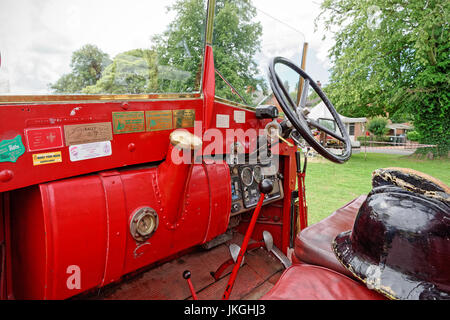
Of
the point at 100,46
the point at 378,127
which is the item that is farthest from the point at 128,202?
the point at 378,127

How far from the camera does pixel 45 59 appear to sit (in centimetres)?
100

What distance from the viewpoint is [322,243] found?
1382mm

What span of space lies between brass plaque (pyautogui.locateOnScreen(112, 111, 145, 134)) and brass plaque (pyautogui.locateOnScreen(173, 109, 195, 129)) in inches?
7.6

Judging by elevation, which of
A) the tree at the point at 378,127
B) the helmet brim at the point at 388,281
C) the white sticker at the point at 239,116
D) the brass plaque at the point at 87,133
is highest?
the tree at the point at 378,127

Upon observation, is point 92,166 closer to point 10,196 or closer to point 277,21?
point 10,196

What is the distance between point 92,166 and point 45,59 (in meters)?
0.45

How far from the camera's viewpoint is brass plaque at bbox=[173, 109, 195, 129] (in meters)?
1.44

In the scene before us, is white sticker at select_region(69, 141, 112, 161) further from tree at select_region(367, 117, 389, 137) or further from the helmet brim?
tree at select_region(367, 117, 389, 137)

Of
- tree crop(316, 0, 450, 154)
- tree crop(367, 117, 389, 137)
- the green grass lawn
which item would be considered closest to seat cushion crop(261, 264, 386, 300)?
the green grass lawn

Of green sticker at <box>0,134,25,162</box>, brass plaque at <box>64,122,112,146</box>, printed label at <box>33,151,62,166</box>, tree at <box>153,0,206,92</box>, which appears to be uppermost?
tree at <box>153,0,206,92</box>

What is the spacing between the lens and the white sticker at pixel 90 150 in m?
1.10

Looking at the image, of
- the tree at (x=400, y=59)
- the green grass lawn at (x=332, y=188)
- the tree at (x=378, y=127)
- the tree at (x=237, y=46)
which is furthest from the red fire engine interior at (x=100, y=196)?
the tree at (x=378, y=127)

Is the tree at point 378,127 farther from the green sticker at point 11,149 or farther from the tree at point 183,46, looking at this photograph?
the green sticker at point 11,149

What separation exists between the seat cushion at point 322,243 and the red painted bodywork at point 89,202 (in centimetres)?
55
